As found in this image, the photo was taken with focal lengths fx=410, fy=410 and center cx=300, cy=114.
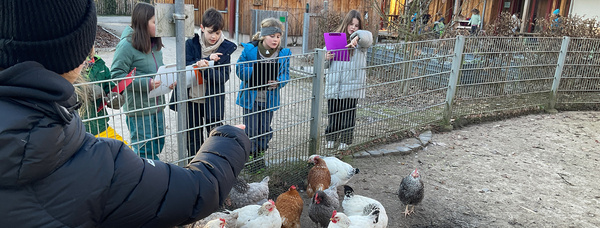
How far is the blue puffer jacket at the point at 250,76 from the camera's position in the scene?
392cm

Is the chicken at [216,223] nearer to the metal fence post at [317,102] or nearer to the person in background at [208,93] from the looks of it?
the person in background at [208,93]

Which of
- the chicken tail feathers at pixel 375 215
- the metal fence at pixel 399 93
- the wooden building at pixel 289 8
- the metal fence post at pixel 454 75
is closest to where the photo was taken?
the chicken tail feathers at pixel 375 215

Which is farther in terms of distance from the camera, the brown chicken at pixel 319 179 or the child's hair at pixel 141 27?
the brown chicken at pixel 319 179

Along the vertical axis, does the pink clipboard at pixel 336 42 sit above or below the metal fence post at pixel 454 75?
above

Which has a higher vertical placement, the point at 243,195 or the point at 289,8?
the point at 289,8

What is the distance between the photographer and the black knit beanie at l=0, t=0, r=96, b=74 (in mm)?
1050

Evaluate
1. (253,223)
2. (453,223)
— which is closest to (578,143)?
(453,223)

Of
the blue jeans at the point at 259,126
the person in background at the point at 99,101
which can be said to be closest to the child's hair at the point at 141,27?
the person in background at the point at 99,101

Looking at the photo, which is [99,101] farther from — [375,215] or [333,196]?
[375,215]

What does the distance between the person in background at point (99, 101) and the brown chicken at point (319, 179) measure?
6.51ft

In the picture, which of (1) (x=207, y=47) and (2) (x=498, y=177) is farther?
(2) (x=498, y=177)

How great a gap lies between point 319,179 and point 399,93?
2.09 m

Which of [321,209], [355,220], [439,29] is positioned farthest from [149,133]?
[439,29]

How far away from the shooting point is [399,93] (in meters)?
5.70
